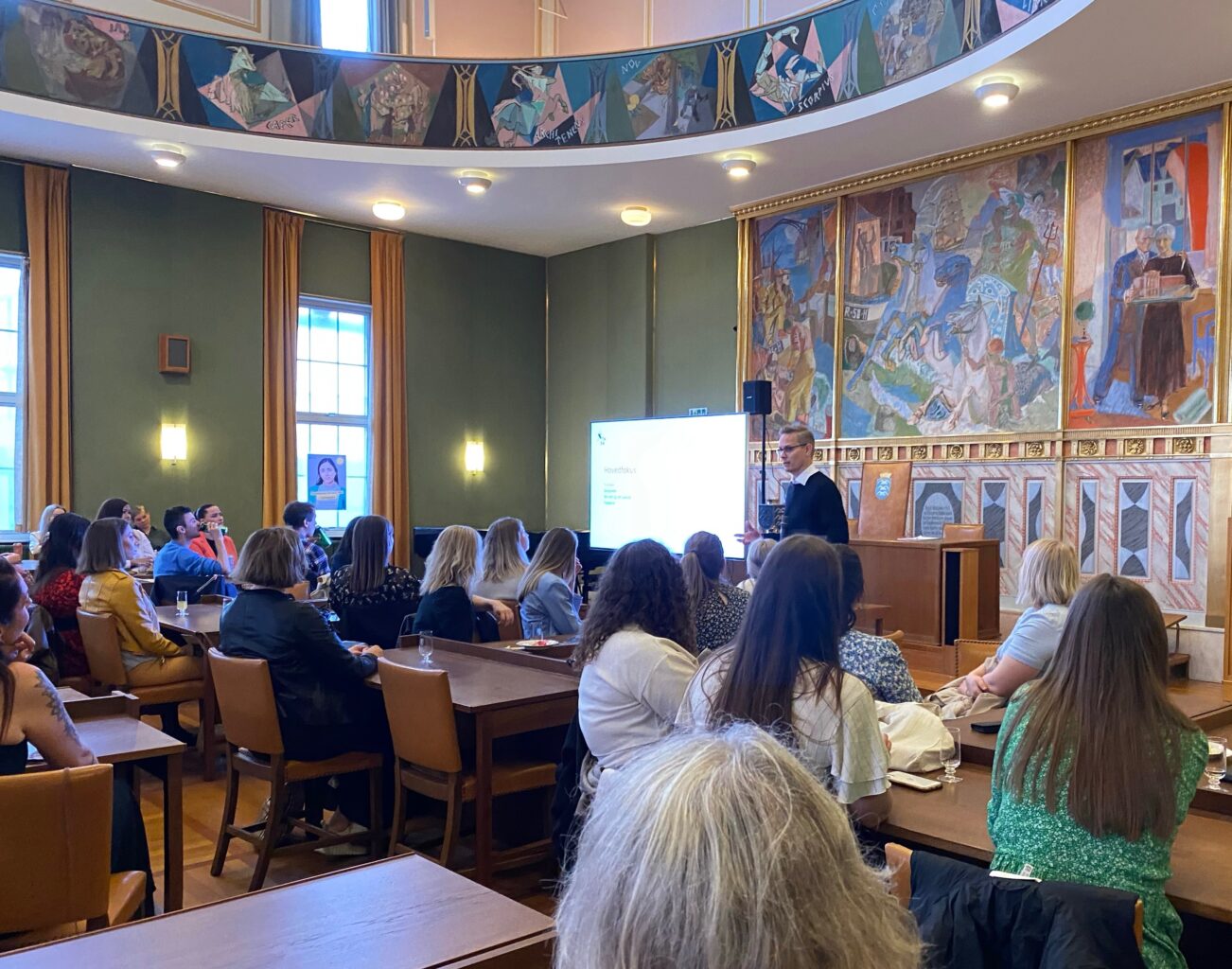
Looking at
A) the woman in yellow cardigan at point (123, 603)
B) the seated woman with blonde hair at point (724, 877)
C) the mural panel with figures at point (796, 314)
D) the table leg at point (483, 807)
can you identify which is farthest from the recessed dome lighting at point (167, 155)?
the seated woman with blonde hair at point (724, 877)

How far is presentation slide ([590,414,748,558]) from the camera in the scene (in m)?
9.91

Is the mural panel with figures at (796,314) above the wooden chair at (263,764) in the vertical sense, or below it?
above

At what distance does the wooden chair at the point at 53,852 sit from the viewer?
2227mm

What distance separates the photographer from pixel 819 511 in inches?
235

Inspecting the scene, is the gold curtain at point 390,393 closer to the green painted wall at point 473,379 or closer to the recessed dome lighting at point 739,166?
the green painted wall at point 473,379

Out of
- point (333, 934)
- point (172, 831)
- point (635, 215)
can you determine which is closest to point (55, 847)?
point (172, 831)

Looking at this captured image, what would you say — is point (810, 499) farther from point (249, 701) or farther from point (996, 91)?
point (996, 91)

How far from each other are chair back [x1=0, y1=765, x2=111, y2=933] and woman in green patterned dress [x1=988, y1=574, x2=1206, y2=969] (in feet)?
6.56

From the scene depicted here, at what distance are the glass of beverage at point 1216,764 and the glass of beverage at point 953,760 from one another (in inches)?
24.3

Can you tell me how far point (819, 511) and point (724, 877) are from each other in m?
5.33

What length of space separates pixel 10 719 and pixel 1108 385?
7536 millimetres

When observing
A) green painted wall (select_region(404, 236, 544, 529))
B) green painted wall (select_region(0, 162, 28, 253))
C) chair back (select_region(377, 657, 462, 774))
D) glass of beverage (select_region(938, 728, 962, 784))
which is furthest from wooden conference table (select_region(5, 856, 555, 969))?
green painted wall (select_region(404, 236, 544, 529))

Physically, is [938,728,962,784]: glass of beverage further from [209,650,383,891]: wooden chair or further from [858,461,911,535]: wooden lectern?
[858,461,911,535]: wooden lectern

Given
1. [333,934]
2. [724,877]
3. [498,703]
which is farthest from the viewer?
[498,703]
